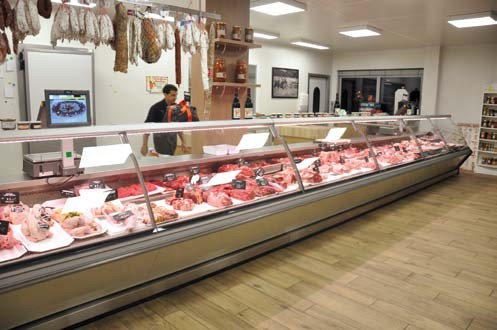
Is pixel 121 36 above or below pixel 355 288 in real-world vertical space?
above

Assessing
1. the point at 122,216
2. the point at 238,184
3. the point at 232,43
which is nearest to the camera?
the point at 122,216

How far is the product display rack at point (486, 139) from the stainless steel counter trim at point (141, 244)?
6080mm

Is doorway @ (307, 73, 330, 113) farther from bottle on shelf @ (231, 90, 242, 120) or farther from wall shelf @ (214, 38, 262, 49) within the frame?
bottle on shelf @ (231, 90, 242, 120)

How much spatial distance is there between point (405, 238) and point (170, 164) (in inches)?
96.7

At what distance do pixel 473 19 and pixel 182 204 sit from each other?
593 centimetres

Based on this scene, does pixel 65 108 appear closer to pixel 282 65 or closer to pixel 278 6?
pixel 278 6

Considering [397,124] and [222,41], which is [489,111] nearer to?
[397,124]

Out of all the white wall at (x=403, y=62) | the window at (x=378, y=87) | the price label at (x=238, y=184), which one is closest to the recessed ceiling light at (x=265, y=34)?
the white wall at (x=403, y=62)

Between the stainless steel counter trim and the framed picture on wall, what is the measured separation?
712 centimetres

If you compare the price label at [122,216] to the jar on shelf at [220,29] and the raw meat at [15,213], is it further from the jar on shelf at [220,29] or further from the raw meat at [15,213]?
the jar on shelf at [220,29]

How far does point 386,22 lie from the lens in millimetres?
7098

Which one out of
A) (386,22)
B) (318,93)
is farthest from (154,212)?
(318,93)

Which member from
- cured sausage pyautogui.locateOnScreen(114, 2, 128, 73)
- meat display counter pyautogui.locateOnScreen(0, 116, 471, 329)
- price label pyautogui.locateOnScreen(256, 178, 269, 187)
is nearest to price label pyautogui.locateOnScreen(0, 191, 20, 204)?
meat display counter pyautogui.locateOnScreen(0, 116, 471, 329)

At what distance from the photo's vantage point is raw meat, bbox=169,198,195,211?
2.88 metres
